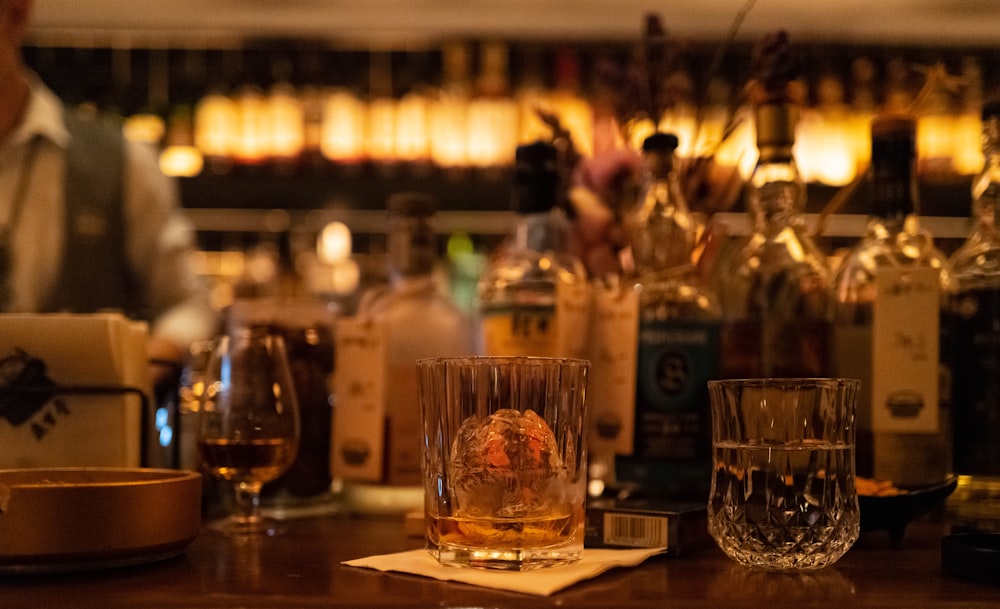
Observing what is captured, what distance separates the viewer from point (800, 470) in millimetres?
644

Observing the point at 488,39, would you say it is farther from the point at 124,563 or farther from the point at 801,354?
the point at 124,563

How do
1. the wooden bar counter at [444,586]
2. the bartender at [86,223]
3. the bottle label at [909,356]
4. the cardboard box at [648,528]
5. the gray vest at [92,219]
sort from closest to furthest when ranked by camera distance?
the wooden bar counter at [444,586]
the cardboard box at [648,528]
the bottle label at [909,356]
the bartender at [86,223]
the gray vest at [92,219]

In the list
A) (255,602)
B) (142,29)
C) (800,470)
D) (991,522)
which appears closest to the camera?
(255,602)

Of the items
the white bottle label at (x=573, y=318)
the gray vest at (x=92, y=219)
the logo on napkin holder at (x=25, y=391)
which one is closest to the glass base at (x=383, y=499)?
the white bottle label at (x=573, y=318)

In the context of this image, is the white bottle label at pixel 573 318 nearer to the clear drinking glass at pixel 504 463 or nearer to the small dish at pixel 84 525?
the clear drinking glass at pixel 504 463

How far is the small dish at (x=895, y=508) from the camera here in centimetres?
78

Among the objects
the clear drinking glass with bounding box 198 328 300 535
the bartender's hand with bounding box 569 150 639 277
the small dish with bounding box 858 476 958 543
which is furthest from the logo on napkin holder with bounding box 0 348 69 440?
the small dish with bounding box 858 476 958 543

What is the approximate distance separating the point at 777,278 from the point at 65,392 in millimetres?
646

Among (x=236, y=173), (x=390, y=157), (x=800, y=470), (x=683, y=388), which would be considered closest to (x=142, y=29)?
(x=236, y=173)

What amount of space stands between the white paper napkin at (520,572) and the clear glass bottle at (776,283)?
251mm

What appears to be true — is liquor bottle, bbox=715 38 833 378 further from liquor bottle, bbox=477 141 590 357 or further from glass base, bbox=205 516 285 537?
glass base, bbox=205 516 285 537

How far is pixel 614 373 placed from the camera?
3.04 ft

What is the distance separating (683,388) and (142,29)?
3.11 m

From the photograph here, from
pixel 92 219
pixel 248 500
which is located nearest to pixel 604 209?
pixel 248 500
